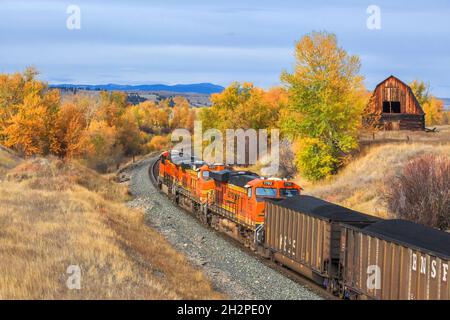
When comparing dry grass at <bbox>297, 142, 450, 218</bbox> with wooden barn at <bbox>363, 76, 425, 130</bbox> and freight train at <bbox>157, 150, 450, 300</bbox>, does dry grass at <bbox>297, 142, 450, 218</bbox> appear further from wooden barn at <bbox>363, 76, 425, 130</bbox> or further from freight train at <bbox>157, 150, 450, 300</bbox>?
wooden barn at <bbox>363, 76, 425, 130</bbox>

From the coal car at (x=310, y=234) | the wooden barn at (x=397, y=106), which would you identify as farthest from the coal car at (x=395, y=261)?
the wooden barn at (x=397, y=106)

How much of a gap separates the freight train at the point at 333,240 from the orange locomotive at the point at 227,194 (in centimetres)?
5

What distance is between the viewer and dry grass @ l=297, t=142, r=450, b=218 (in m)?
38.8

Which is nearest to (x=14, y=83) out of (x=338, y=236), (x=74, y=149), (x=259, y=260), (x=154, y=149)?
(x=74, y=149)

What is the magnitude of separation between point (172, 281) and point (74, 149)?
55993 mm

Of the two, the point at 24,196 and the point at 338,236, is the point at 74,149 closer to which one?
the point at 24,196

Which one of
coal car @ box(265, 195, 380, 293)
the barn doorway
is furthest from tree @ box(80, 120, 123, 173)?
coal car @ box(265, 195, 380, 293)

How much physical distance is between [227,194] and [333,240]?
1256cm

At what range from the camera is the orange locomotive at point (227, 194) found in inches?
1035

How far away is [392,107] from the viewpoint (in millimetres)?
69312

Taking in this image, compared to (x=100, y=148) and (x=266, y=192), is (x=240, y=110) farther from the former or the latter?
(x=266, y=192)

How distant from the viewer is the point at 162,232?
1304 inches

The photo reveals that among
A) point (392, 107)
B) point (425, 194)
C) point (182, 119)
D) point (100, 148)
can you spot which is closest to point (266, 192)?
point (425, 194)

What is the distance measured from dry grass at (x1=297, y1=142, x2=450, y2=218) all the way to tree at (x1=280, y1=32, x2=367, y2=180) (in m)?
1.97
